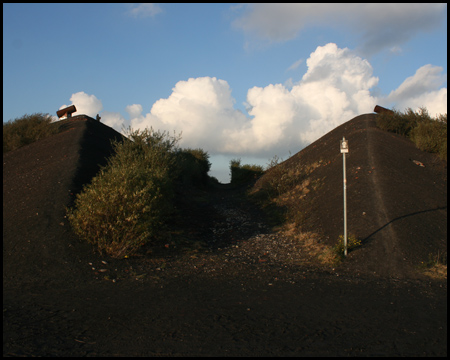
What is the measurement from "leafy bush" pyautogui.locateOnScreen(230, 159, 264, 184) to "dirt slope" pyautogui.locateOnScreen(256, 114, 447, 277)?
46.0 ft

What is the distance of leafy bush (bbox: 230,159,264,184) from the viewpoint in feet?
109

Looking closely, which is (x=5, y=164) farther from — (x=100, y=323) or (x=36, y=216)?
(x=100, y=323)

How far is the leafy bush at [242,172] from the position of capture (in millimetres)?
33125

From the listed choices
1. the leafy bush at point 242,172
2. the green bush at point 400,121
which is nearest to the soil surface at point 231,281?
the green bush at point 400,121

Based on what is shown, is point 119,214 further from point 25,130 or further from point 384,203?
point 25,130

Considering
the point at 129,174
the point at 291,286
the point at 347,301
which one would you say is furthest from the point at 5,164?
the point at 347,301

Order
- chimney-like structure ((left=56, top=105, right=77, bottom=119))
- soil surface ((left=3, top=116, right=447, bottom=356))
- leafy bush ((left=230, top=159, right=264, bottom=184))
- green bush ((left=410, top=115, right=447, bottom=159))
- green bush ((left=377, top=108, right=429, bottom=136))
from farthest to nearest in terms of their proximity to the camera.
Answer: leafy bush ((left=230, top=159, right=264, bottom=184))
chimney-like structure ((left=56, top=105, right=77, bottom=119))
green bush ((left=377, top=108, right=429, bottom=136))
green bush ((left=410, top=115, right=447, bottom=159))
soil surface ((left=3, top=116, right=447, bottom=356))

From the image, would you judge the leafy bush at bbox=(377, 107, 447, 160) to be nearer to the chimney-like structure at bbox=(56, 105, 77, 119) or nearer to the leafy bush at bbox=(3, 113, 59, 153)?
the leafy bush at bbox=(3, 113, 59, 153)

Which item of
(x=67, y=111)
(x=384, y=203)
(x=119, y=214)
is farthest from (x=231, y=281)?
(x=67, y=111)

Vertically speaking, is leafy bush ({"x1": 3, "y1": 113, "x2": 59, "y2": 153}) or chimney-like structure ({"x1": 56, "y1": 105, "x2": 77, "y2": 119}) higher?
chimney-like structure ({"x1": 56, "y1": 105, "x2": 77, "y2": 119})

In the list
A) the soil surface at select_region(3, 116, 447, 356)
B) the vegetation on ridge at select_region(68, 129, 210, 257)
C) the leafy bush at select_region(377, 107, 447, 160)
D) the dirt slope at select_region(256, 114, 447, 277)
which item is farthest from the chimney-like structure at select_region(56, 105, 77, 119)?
the leafy bush at select_region(377, 107, 447, 160)

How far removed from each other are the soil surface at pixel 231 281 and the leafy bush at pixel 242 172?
54.1ft

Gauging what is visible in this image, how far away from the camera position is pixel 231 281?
8.32 m

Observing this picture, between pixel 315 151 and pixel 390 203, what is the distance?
10.9 m
